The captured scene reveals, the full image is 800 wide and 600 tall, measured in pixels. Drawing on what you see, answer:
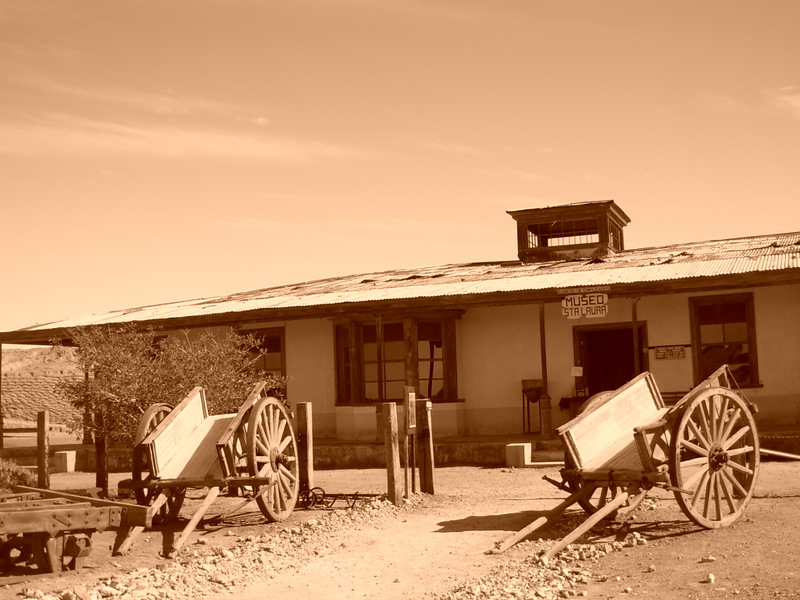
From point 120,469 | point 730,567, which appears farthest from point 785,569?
point 120,469

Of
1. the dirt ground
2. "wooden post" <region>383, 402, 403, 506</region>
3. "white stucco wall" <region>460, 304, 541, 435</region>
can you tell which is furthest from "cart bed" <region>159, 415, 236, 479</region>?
"white stucco wall" <region>460, 304, 541, 435</region>

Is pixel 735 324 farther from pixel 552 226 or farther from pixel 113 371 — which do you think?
pixel 113 371

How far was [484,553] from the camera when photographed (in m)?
7.58

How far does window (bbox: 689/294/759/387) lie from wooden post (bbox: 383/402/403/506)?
6.68m

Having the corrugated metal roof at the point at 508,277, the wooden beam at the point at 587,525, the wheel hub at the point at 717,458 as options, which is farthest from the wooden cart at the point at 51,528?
the corrugated metal roof at the point at 508,277

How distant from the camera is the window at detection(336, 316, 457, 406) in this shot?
54.6ft

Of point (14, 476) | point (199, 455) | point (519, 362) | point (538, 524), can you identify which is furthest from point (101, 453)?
point (519, 362)

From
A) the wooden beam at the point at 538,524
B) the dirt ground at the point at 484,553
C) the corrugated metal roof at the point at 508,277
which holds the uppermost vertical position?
the corrugated metal roof at the point at 508,277

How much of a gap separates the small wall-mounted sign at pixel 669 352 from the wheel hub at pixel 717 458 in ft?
25.1

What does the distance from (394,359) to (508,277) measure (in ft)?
8.30

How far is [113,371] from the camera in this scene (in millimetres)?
11922

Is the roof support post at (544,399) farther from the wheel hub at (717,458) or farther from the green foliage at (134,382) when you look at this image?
the wheel hub at (717,458)

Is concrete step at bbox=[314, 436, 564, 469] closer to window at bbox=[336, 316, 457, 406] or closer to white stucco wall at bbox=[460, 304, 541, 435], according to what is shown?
white stucco wall at bbox=[460, 304, 541, 435]

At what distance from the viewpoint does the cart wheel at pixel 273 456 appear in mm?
9055
